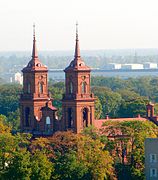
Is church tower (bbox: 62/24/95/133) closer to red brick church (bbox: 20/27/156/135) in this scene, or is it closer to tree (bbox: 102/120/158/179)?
red brick church (bbox: 20/27/156/135)

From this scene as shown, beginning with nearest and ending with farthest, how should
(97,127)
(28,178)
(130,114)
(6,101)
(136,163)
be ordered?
(28,178)
(136,163)
(97,127)
(130,114)
(6,101)

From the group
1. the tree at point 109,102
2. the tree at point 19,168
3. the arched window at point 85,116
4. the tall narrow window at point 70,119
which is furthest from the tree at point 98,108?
the tree at point 19,168

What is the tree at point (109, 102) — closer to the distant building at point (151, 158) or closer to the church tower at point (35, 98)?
the church tower at point (35, 98)

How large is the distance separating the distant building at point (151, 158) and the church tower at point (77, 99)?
12.0 metres

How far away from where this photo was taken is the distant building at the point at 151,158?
2977 inches

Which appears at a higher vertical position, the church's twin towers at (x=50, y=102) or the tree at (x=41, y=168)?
the church's twin towers at (x=50, y=102)

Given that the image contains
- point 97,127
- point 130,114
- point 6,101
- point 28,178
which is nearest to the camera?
point 28,178

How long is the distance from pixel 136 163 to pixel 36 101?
15236 millimetres

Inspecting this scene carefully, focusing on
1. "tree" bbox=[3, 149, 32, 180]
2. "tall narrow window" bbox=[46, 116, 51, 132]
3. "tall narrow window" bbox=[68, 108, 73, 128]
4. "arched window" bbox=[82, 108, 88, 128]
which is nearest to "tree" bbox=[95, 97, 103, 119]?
"tall narrow window" bbox=[46, 116, 51, 132]

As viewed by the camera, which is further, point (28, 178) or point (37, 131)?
point (37, 131)

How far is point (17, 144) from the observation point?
79.2 metres

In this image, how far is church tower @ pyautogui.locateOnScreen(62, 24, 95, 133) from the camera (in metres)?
87.4

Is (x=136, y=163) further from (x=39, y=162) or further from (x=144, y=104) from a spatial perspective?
(x=144, y=104)

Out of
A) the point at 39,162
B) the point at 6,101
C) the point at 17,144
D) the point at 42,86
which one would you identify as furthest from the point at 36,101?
the point at 6,101
